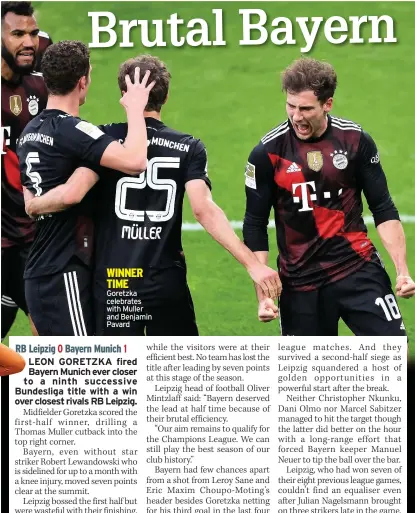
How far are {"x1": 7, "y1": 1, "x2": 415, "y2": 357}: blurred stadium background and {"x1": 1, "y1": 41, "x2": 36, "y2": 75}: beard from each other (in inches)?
12.5

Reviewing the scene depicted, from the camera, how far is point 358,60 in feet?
31.2

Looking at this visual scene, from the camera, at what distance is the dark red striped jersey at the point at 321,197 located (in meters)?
7.93

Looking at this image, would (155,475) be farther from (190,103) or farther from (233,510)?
(190,103)

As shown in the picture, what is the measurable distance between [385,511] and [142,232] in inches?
106

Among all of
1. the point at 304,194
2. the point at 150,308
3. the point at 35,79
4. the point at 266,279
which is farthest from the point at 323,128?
the point at 35,79

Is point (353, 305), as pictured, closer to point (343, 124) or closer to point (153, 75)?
point (343, 124)

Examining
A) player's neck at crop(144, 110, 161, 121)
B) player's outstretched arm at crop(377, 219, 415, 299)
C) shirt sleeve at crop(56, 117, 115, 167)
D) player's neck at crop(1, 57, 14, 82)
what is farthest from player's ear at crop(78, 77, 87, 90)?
player's outstretched arm at crop(377, 219, 415, 299)

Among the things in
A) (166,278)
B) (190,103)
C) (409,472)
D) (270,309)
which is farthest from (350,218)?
(190,103)

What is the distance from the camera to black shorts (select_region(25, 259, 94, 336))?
314 inches

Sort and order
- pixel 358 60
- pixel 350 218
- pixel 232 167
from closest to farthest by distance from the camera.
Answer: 1. pixel 350 218
2. pixel 358 60
3. pixel 232 167

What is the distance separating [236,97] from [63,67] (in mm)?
2914

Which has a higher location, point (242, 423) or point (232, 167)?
point (232, 167)

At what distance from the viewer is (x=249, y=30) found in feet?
29.1

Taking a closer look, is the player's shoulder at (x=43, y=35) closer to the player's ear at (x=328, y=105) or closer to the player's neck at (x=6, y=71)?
the player's neck at (x=6, y=71)
